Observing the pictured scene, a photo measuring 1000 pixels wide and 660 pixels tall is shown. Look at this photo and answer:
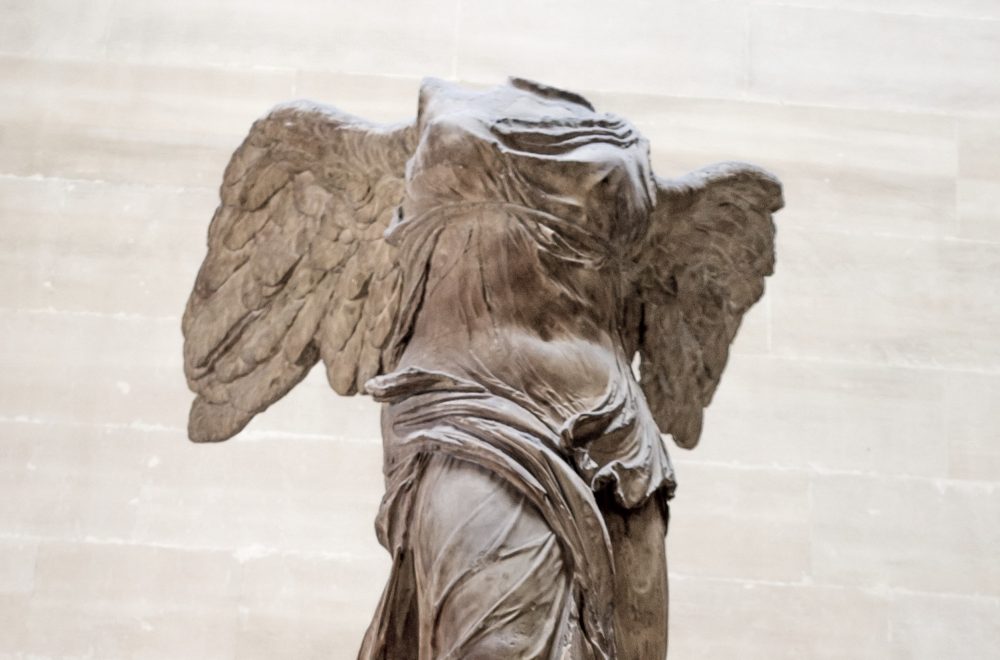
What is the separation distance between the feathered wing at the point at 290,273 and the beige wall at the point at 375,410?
1.61 meters

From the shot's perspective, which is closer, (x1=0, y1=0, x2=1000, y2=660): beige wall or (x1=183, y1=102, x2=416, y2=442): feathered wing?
(x1=183, y1=102, x2=416, y2=442): feathered wing

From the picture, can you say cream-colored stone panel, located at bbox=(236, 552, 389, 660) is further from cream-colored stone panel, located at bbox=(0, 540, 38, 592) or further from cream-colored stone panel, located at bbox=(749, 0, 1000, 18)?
cream-colored stone panel, located at bbox=(749, 0, 1000, 18)

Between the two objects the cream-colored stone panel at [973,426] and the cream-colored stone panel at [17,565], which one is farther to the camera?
the cream-colored stone panel at [973,426]

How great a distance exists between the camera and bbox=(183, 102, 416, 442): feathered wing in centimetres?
404

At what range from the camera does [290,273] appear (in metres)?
4.25

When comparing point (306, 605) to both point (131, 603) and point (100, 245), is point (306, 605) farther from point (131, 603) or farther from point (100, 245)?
point (100, 245)

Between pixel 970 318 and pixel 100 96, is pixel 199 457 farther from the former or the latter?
pixel 970 318

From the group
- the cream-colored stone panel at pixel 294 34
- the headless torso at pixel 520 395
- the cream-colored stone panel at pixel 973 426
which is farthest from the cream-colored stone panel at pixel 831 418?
the headless torso at pixel 520 395

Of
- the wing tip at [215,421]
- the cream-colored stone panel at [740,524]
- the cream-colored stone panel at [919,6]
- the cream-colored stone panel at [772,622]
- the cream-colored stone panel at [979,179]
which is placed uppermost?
the cream-colored stone panel at [919,6]

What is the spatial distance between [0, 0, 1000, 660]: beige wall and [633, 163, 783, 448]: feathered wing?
1786 millimetres

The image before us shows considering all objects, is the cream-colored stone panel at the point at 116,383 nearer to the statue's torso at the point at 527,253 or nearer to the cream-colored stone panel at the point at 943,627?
the cream-colored stone panel at the point at 943,627

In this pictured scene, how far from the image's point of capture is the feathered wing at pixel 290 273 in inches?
159

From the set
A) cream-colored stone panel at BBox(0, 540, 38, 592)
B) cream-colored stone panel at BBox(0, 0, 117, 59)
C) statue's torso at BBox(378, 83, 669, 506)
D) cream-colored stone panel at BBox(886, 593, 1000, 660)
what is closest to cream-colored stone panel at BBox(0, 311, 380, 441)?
cream-colored stone panel at BBox(0, 540, 38, 592)

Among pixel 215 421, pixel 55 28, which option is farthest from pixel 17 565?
pixel 55 28
